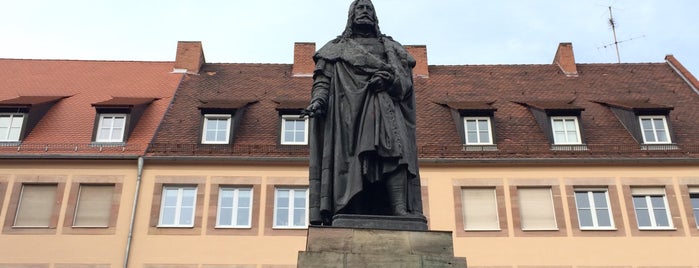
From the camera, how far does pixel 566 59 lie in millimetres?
26625

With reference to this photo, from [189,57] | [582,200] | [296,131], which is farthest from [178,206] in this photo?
[582,200]

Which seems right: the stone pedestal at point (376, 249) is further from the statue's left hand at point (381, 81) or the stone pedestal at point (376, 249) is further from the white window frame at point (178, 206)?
the white window frame at point (178, 206)

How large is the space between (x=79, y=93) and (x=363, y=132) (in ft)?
65.1

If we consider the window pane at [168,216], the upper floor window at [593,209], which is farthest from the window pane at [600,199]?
the window pane at [168,216]

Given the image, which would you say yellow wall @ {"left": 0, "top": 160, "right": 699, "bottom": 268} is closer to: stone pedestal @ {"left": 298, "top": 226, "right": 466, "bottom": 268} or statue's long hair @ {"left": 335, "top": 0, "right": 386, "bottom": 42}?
statue's long hair @ {"left": 335, "top": 0, "right": 386, "bottom": 42}

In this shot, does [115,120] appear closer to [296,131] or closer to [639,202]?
[296,131]

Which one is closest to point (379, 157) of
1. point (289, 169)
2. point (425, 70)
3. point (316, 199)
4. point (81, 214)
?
point (316, 199)

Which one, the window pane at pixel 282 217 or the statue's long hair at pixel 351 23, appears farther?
the window pane at pixel 282 217

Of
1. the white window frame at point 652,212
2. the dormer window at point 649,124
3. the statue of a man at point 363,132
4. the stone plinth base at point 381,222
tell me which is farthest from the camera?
the dormer window at point 649,124

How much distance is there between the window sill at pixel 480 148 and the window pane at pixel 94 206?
31.6 feet

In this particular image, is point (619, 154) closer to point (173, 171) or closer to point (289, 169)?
point (289, 169)

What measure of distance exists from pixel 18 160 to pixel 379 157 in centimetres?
1667

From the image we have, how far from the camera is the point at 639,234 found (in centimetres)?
1911

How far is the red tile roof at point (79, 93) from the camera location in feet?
66.4
